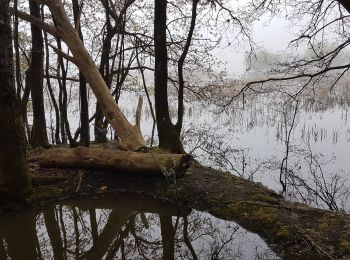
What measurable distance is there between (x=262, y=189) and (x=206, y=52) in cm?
625

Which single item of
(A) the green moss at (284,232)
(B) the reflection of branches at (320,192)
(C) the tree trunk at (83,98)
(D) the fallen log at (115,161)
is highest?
(C) the tree trunk at (83,98)

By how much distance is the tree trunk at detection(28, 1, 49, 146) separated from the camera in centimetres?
977

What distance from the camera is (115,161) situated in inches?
263

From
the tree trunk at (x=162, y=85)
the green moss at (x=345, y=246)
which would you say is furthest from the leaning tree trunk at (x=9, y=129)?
the green moss at (x=345, y=246)

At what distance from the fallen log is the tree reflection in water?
58 cm

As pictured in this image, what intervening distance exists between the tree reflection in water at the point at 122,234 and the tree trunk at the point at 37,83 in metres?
4.36

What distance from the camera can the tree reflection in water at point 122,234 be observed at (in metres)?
4.45

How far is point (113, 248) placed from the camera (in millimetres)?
4656

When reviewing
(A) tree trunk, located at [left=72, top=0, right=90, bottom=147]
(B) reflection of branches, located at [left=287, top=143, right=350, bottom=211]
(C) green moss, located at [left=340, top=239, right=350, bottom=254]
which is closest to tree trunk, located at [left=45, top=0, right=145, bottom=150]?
(A) tree trunk, located at [left=72, top=0, right=90, bottom=147]

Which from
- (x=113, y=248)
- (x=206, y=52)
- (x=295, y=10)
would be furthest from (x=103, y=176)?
(x=206, y=52)

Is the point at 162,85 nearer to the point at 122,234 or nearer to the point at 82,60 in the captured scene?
the point at 82,60

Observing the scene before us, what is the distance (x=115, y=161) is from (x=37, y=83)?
4476 mm

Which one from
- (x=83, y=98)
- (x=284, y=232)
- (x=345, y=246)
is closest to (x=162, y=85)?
(x=83, y=98)

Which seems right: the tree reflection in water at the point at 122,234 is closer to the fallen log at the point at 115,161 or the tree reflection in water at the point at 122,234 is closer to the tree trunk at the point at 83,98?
the fallen log at the point at 115,161
